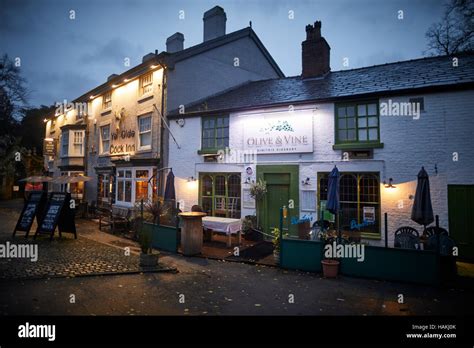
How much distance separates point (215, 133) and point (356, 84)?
654 centimetres

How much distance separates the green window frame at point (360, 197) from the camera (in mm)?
10523

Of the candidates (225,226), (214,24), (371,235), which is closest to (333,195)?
(371,235)

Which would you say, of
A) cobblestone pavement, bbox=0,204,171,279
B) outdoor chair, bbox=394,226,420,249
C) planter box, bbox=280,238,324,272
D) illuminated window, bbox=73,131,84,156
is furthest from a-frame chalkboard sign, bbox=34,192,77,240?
outdoor chair, bbox=394,226,420,249

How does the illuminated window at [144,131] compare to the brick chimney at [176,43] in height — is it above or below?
below

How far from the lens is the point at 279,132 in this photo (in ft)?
40.7

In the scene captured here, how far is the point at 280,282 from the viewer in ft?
24.4

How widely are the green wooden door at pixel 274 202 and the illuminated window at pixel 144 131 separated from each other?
7.70 metres

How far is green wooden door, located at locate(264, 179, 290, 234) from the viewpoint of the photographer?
40.6 ft

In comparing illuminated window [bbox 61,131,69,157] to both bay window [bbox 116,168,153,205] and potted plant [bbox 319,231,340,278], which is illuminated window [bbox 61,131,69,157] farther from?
potted plant [bbox 319,231,340,278]

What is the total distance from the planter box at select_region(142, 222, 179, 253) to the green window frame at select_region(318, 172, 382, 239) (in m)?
5.79

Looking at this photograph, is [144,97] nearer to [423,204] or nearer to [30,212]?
[30,212]

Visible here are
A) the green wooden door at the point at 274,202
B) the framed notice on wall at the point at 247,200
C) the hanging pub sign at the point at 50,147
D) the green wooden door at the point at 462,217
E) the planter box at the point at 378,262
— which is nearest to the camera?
the planter box at the point at 378,262

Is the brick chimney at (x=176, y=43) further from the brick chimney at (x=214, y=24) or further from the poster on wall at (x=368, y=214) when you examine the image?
the poster on wall at (x=368, y=214)

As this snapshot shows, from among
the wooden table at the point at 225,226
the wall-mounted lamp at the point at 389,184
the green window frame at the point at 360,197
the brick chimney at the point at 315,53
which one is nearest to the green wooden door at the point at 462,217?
the wall-mounted lamp at the point at 389,184
